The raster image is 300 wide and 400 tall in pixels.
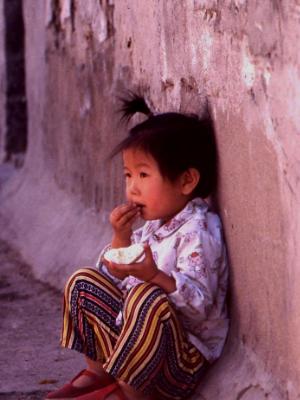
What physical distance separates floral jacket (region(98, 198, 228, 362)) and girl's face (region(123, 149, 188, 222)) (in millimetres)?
38

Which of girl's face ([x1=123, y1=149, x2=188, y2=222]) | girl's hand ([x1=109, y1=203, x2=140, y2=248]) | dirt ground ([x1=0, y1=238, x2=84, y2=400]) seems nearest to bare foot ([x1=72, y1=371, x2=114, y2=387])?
dirt ground ([x1=0, y1=238, x2=84, y2=400])

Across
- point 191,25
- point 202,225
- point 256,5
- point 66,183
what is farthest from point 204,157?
point 66,183

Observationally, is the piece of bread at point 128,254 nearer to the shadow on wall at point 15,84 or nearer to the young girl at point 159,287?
the young girl at point 159,287

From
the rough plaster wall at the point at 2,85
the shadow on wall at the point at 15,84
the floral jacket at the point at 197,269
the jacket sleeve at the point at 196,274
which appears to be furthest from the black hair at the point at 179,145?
the rough plaster wall at the point at 2,85

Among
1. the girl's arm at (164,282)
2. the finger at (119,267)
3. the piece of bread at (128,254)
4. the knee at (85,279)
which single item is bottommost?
the knee at (85,279)

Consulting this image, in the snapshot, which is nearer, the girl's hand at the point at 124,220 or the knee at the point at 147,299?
the knee at the point at 147,299

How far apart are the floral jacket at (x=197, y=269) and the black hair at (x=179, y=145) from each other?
0.35 ft

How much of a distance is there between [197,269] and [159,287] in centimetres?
13

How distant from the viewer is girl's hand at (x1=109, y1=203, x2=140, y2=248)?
3555mm

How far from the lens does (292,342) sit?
2879 millimetres

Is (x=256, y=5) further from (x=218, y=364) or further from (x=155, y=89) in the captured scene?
(x=155, y=89)

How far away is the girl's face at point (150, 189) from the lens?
3.51m

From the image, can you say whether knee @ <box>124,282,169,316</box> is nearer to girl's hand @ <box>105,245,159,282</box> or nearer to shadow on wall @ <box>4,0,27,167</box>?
girl's hand @ <box>105,245,159,282</box>

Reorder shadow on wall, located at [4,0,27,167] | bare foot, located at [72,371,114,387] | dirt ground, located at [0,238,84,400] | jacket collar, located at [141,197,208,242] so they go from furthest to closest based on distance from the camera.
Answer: shadow on wall, located at [4,0,27,167], dirt ground, located at [0,238,84,400], bare foot, located at [72,371,114,387], jacket collar, located at [141,197,208,242]
